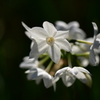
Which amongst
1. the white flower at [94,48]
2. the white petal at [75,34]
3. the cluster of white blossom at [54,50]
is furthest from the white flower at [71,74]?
the white petal at [75,34]

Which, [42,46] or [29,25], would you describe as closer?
[42,46]

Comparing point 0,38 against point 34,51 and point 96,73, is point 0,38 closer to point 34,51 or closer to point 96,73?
point 96,73

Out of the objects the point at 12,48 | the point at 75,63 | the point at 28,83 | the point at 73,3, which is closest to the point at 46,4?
the point at 73,3

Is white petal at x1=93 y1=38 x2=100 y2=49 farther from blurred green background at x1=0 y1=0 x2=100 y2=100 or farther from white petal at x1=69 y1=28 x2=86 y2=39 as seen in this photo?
blurred green background at x1=0 y1=0 x2=100 y2=100

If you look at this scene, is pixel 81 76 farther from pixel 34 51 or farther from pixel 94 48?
pixel 34 51

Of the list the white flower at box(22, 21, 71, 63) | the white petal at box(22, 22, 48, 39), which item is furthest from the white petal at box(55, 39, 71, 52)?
the white petal at box(22, 22, 48, 39)

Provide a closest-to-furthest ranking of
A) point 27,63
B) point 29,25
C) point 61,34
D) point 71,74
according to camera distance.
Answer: point 71,74 → point 61,34 → point 27,63 → point 29,25

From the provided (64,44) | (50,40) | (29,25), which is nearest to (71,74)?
(64,44)
